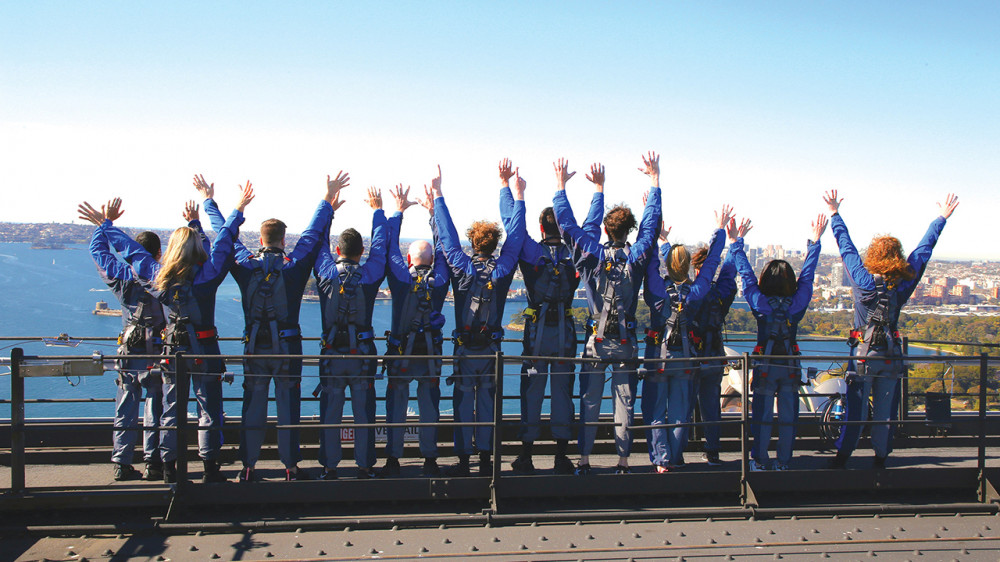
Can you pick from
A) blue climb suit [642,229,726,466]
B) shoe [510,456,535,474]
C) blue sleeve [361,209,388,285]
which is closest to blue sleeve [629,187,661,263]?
blue climb suit [642,229,726,466]

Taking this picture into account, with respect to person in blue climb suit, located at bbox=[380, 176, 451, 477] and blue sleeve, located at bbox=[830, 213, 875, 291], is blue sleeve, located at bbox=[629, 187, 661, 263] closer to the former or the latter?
person in blue climb suit, located at bbox=[380, 176, 451, 477]

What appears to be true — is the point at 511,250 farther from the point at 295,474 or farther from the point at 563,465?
the point at 295,474

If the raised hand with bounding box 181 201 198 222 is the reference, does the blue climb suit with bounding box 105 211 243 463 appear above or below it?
below

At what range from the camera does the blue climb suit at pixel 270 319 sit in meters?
5.45

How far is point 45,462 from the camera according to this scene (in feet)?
19.9

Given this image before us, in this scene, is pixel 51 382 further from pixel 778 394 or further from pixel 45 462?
pixel 778 394

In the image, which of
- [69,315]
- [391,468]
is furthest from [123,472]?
[69,315]

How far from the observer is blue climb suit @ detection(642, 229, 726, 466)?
5.89 m

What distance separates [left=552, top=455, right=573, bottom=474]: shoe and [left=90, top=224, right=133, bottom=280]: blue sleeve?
3667 millimetres

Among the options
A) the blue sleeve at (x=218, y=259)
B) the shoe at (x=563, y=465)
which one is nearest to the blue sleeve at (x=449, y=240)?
the blue sleeve at (x=218, y=259)

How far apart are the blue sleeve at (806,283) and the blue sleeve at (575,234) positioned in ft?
5.62

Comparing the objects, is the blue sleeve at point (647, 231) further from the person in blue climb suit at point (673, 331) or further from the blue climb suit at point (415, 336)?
the blue climb suit at point (415, 336)

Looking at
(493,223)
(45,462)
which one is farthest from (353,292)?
(45,462)

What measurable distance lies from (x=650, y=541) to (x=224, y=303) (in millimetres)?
61731
